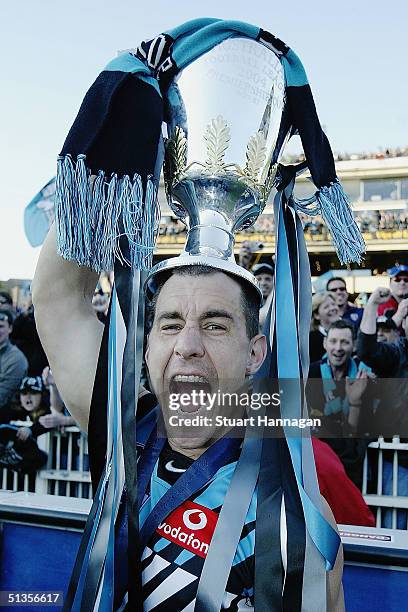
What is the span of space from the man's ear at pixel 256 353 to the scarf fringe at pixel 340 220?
0.89ft

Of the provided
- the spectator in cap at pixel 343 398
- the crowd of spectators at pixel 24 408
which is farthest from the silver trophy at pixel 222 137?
the crowd of spectators at pixel 24 408

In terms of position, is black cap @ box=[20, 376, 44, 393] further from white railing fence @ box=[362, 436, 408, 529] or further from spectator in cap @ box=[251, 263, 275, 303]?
white railing fence @ box=[362, 436, 408, 529]

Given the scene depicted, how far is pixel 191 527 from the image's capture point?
133 cm

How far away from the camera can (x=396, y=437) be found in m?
3.61

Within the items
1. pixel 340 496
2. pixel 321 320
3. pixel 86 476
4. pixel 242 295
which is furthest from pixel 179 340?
pixel 86 476

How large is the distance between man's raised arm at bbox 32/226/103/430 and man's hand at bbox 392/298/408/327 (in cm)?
273

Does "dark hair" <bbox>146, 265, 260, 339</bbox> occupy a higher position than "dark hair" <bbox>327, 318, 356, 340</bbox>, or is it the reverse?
"dark hair" <bbox>327, 318, 356, 340</bbox>

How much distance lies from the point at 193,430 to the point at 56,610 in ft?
3.56

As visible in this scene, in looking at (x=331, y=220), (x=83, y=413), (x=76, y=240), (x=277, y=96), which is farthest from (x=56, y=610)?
(x=277, y=96)

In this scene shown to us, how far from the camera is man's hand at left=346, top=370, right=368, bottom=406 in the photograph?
11.9 ft

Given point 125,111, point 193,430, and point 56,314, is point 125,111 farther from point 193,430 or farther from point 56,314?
point 193,430

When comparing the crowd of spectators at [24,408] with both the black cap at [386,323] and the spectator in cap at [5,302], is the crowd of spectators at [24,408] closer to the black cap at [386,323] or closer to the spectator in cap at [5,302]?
the spectator in cap at [5,302]

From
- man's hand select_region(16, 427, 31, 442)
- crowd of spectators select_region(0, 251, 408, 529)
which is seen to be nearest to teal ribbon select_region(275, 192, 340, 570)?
A: crowd of spectators select_region(0, 251, 408, 529)

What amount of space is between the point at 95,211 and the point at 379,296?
2.62 m
